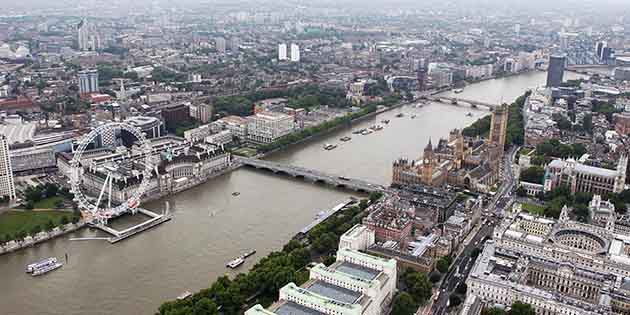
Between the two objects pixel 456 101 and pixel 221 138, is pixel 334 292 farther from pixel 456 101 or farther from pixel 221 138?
pixel 456 101

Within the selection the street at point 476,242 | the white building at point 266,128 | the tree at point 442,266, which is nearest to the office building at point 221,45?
→ the white building at point 266,128

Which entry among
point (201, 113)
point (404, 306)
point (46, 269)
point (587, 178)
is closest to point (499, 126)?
point (587, 178)

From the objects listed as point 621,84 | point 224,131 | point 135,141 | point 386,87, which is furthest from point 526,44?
point 135,141

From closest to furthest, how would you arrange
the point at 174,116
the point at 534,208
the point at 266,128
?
the point at 534,208, the point at 266,128, the point at 174,116

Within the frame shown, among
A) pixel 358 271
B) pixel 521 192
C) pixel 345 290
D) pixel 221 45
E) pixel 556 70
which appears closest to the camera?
pixel 345 290

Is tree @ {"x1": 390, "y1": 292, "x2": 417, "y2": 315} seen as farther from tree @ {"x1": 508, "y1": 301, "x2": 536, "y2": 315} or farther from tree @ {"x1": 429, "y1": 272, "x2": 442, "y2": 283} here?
tree @ {"x1": 508, "y1": 301, "x2": 536, "y2": 315}

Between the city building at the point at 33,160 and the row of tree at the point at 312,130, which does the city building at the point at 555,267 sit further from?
the city building at the point at 33,160
